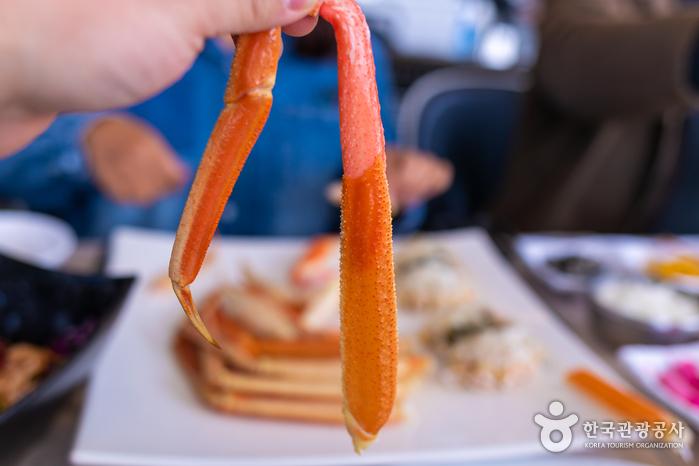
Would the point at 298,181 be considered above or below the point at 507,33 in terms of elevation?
above

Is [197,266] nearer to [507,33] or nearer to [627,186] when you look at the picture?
[627,186]

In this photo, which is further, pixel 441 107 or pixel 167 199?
pixel 441 107

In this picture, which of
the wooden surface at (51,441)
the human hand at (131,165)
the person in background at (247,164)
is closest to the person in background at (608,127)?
the person in background at (247,164)

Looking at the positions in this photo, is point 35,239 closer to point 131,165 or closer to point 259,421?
point 131,165

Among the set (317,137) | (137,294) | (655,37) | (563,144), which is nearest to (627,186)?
(563,144)

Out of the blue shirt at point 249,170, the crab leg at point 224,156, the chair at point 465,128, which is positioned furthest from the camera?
the chair at point 465,128

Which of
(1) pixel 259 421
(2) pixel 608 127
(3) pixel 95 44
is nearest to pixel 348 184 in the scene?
(3) pixel 95 44

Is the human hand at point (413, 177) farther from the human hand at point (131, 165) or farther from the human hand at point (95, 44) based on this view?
the human hand at point (95, 44)
